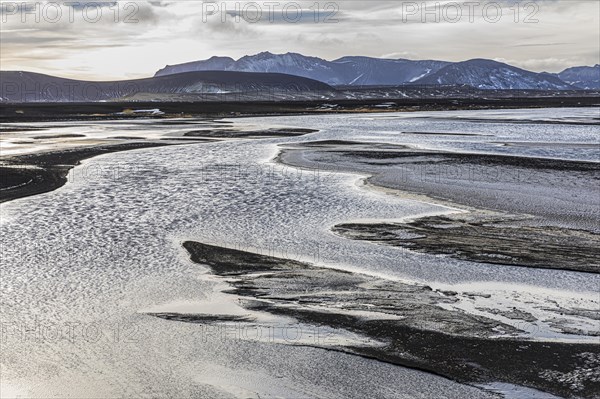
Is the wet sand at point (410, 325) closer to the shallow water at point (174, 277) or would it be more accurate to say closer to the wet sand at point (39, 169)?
the shallow water at point (174, 277)

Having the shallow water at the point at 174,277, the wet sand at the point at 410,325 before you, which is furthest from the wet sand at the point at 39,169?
the wet sand at the point at 410,325

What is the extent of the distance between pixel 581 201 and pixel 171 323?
1374 centimetres

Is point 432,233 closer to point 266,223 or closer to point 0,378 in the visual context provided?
point 266,223

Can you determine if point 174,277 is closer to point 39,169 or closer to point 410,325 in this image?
point 410,325

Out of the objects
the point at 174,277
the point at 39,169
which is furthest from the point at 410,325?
the point at 39,169

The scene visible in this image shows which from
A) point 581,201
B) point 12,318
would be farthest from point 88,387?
point 581,201

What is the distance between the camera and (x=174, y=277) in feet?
40.4

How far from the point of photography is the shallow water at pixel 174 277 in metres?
8.04

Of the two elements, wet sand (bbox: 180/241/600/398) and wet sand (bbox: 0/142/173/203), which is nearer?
wet sand (bbox: 180/241/600/398)

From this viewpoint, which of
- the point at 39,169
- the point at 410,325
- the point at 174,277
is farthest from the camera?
the point at 39,169

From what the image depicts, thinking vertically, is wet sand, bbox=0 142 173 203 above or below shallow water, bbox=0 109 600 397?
above

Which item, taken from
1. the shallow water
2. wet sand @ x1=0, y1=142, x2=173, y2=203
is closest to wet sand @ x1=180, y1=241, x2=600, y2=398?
the shallow water

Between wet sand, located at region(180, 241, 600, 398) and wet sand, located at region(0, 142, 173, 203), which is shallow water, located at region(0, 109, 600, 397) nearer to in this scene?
wet sand, located at region(180, 241, 600, 398)

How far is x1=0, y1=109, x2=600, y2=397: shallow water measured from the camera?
804 centimetres
